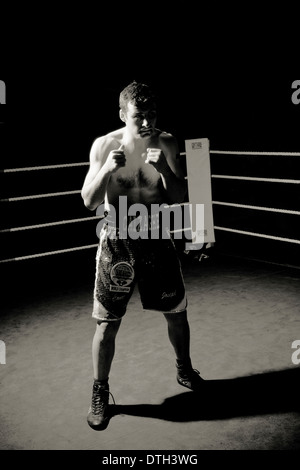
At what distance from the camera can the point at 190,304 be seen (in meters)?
3.41

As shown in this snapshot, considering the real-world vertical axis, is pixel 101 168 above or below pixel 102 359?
above

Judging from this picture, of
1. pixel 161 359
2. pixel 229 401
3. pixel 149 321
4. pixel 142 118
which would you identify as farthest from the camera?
pixel 149 321

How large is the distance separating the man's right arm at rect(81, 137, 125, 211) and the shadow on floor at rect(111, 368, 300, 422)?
2.85 ft

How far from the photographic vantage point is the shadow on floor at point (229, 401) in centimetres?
214

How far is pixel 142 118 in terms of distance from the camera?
2.02 m

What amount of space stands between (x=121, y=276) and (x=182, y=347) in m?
0.46

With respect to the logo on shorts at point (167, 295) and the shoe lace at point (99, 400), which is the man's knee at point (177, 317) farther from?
the shoe lace at point (99, 400)

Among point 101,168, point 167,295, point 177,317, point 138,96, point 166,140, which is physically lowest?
point 177,317

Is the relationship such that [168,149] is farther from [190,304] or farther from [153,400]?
[190,304]

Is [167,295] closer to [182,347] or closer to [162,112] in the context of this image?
[182,347]

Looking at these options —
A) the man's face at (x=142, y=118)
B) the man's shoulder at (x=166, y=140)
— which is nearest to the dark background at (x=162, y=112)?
the man's shoulder at (x=166, y=140)

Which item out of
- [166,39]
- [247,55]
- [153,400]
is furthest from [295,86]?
[153,400]

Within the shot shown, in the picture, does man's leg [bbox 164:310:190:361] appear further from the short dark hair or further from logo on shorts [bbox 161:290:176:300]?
the short dark hair

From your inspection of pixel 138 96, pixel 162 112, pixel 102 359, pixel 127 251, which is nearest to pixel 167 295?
pixel 127 251
